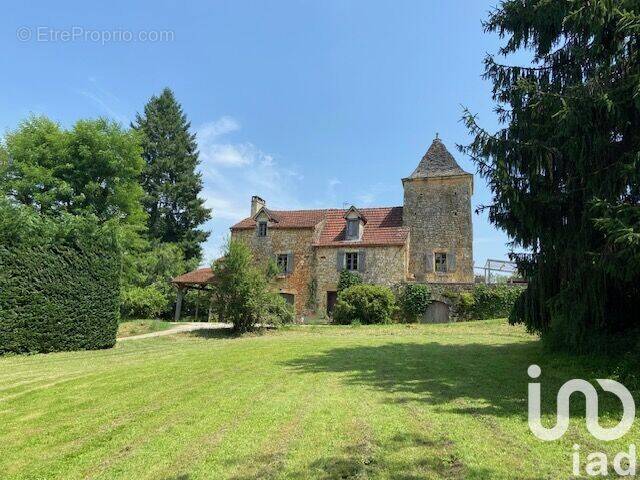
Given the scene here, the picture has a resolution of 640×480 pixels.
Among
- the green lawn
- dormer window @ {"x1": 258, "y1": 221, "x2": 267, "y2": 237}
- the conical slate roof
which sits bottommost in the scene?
the green lawn

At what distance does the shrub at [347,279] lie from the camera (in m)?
24.0

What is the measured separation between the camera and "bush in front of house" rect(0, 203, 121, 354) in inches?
489

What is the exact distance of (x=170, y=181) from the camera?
3669cm

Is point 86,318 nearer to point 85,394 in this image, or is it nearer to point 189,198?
point 85,394

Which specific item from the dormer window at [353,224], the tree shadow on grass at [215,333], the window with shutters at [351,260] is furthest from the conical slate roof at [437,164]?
the tree shadow on grass at [215,333]

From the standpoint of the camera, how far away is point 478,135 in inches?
303

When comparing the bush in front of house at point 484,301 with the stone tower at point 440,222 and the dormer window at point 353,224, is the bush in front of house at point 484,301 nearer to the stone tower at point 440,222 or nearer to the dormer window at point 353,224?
the stone tower at point 440,222

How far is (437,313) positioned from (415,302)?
1.31m

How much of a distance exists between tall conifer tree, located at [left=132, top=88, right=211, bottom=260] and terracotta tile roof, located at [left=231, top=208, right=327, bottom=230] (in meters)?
9.11

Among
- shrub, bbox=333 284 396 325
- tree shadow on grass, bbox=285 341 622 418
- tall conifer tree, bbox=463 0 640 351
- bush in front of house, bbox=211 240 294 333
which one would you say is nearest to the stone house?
shrub, bbox=333 284 396 325

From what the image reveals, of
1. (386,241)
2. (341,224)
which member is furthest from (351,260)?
(341,224)

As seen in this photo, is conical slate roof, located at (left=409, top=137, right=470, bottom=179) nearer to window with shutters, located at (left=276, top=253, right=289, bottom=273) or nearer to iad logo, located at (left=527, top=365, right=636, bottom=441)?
window with shutters, located at (left=276, top=253, right=289, bottom=273)

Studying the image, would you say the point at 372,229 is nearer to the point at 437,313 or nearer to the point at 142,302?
the point at 437,313

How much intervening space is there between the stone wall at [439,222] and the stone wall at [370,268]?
5.09ft
